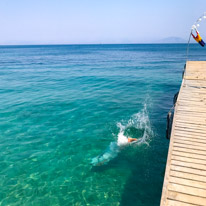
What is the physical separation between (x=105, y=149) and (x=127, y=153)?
1.87 m

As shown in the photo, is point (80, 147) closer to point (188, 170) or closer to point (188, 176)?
point (188, 170)

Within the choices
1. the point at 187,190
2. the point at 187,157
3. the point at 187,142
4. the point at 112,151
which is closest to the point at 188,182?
the point at 187,190

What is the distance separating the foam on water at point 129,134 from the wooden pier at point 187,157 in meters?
4.04

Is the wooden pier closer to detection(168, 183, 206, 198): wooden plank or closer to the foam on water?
detection(168, 183, 206, 198): wooden plank

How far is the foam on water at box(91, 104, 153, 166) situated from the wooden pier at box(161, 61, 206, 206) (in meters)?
4.04

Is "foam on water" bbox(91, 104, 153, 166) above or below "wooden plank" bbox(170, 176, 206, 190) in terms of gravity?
below

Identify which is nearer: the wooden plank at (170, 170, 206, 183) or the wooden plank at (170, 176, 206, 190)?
the wooden plank at (170, 176, 206, 190)

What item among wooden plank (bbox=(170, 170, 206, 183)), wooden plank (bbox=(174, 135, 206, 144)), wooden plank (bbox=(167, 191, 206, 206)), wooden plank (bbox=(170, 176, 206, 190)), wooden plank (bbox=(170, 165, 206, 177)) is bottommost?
wooden plank (bbox=(167, 191, 206, 206))

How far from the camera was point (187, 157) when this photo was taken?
Result: 843 cm

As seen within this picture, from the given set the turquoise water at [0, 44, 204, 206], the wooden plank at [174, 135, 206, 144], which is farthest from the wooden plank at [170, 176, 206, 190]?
the turquoise water at [0, 44, 204, 206]

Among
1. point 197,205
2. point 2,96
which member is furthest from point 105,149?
point 2,96

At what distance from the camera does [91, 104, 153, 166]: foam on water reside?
1323 centimetres

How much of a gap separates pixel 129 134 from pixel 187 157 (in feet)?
26.4

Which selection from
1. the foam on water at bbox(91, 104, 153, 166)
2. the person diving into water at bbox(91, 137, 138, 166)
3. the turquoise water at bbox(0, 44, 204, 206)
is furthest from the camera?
the foam on water at bbox(91, 104, 153, 166)
